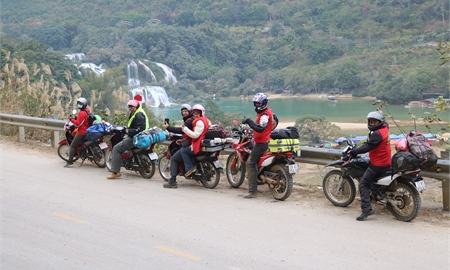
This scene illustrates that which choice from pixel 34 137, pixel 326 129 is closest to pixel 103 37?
pixel 326 129

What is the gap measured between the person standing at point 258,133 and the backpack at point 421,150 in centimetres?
224

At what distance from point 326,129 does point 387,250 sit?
815 inches

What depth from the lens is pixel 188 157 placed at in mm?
10359

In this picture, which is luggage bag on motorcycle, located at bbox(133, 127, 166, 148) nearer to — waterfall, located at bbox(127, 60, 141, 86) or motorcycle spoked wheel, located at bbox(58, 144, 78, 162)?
motorcycle spoked wheel, located at bbox(58, 144, 78, 162)

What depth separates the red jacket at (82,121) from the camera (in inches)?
488

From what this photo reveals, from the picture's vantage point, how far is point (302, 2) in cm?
11019

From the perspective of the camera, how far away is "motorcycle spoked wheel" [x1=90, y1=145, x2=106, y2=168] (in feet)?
40.9

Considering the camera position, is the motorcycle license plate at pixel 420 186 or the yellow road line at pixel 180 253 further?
the motorcycle license plate at pixel 420 186

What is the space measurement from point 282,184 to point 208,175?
1.57 meters

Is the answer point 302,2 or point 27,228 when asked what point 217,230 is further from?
point 302,2

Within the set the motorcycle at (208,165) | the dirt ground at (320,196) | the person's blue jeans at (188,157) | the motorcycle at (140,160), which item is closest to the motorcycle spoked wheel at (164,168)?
the motorcycle at (140,160)

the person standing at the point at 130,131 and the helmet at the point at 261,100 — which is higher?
the helmet at the point at 261,100

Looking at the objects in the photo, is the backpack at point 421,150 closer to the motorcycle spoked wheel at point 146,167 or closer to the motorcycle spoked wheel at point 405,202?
the motorcycle spoked wheel at point 405,202

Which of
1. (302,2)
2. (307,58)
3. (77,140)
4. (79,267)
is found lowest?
(79,267)
